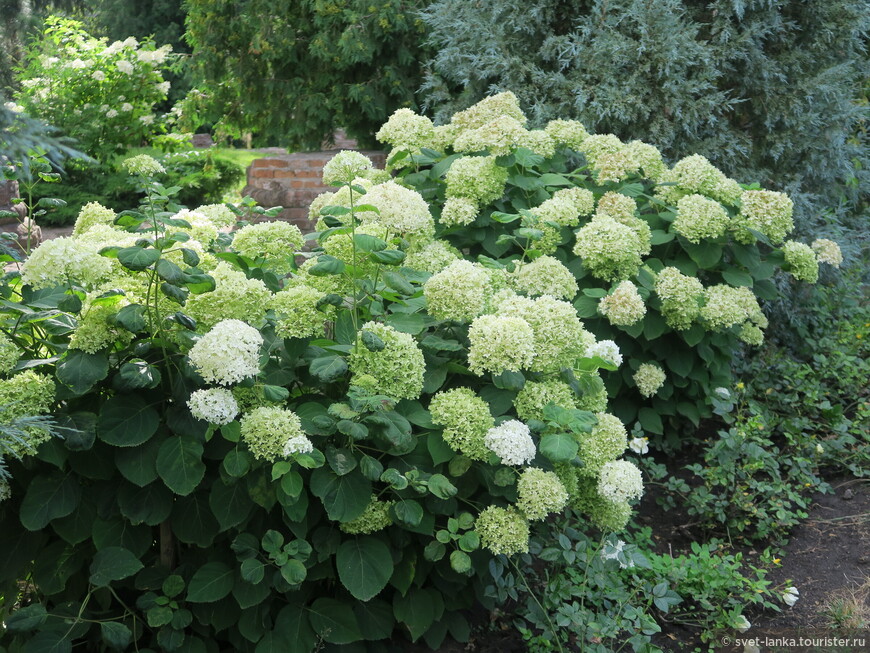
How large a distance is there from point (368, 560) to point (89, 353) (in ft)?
2.78

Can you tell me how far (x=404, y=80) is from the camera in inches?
262

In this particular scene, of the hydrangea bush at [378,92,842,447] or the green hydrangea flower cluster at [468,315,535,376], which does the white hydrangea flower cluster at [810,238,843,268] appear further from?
the green hydrangea flower cluster at [468,315,535,376]

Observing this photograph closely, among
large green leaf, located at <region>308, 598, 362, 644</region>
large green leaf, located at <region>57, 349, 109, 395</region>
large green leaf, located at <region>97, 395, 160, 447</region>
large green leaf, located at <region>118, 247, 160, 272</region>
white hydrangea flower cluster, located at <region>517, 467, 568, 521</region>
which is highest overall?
large green leaf, located at <region>118, 247, 160, 272</region>

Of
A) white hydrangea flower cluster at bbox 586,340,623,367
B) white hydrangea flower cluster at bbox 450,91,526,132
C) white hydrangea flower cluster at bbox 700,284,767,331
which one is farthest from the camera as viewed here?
white hydrangea flower cluster at bbox 450,91,526,132

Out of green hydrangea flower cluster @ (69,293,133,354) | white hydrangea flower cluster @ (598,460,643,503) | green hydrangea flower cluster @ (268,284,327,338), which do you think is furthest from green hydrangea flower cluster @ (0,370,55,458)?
white hydrangea flower cluster @ (598,460,643,503)

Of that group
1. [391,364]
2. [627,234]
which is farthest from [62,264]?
[627,234]

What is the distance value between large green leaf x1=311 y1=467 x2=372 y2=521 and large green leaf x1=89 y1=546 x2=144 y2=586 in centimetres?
46

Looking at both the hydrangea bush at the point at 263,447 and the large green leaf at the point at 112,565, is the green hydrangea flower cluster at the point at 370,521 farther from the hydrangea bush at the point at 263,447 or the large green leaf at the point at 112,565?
the large green leaf at the point at 112,565

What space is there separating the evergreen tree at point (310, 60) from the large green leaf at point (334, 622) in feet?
17.0

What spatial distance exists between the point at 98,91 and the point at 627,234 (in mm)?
7114

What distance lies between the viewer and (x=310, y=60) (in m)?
6.99

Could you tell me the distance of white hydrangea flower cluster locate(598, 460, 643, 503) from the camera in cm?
219

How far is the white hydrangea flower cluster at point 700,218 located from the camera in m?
3.22

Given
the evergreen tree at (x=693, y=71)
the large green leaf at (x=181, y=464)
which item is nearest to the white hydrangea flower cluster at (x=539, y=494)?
the large green leaf at (x=181, y=464)
